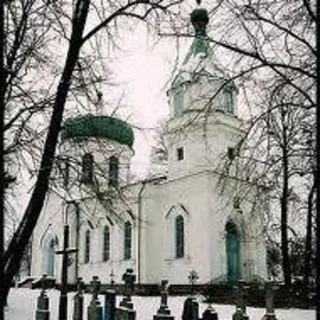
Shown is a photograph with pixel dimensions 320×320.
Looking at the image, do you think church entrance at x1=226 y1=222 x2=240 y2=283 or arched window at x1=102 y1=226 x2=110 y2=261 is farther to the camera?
arched window at x1=102 y1=226 x2=110 y2=261

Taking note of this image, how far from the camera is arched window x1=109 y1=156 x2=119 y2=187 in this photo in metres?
10.4

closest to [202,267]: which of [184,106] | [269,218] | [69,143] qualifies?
[184,106]

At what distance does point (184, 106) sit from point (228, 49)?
78.6 feet

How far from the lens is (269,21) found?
8.95 meters

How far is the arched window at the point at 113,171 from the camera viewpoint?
10414 mm

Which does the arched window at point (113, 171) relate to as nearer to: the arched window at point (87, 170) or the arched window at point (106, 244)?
the arched window at point (87, 170)

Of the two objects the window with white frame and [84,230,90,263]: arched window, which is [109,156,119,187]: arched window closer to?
the window with white frame

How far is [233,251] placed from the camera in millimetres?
32625

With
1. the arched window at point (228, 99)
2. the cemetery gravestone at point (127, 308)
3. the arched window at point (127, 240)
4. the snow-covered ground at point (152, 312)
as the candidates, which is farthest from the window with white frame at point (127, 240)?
the cemetery gravestone at point (127, 308)

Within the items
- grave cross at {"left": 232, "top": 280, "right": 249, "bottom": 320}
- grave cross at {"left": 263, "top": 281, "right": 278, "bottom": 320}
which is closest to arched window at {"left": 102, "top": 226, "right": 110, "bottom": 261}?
grave cross at {"left": 232, "top": 280, "right": 249, "bottom": 320}

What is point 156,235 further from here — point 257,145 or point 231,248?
point 257,145

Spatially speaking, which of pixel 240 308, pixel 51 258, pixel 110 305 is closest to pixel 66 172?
pixel 110 305

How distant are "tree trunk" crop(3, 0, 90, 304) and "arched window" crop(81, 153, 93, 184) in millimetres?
1093

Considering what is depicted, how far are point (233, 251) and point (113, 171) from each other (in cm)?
2196
